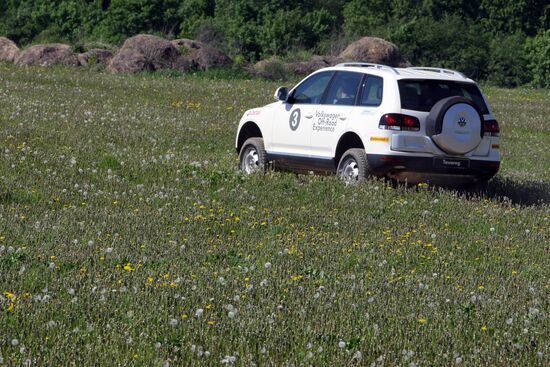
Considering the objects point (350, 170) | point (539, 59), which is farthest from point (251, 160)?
point (539, 59)

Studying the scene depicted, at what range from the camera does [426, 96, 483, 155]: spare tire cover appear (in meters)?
14.1

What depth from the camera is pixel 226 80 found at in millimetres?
38250

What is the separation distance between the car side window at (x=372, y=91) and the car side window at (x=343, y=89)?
0.55 feet

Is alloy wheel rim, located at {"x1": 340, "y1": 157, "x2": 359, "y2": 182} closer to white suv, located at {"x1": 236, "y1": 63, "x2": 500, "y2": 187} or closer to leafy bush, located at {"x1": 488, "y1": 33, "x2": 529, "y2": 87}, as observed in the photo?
white suv, located at {"x1": 236, "y1": 63, "x2": 500, "y2": 187}

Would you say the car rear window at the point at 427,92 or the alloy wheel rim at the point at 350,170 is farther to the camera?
the alloy wheel rim at the point at 350,170

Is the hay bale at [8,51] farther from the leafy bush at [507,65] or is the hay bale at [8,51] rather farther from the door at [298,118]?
the leafy bush at [507,65]

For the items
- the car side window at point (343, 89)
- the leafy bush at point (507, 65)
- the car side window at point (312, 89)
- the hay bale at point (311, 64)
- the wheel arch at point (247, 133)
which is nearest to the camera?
the car side window at point (343, 89)

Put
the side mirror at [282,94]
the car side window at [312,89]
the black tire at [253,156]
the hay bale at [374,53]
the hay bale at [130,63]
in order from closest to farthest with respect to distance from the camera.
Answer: the car side window at [312,89] → the side mirror at [282,94] → the black tire at [253,156] → the hay bale at [130,63] → the hay bale at [374,53]

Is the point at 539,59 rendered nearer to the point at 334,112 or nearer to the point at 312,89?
the point at 312,89

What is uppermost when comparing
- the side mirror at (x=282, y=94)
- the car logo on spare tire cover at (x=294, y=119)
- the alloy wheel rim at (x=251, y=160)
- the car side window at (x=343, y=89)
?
the car side window at (x=343, y=89)

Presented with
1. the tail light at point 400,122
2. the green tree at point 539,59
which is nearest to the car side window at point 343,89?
the tail light at point 400,122

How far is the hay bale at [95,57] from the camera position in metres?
40.3

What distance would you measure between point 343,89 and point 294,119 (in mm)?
981

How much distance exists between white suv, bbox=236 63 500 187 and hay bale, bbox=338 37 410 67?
28759 millimetres
